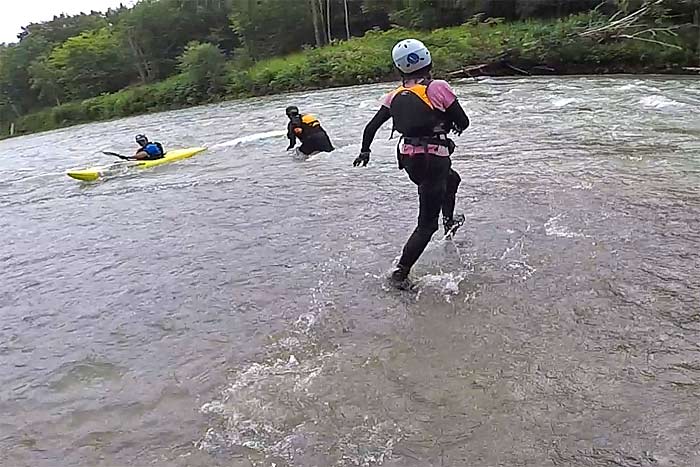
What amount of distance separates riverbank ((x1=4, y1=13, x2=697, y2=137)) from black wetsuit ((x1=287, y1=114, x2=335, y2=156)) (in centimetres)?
1696

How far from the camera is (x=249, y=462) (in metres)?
3.96

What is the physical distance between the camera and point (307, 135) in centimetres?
1343

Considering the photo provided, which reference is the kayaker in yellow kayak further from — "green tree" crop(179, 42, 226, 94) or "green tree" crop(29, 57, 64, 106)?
"green tree" crop(29, 57, 64, 106)

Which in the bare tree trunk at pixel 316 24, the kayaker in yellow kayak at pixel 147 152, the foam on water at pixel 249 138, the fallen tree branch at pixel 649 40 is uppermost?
the bare tree trunk at pixel 316 24

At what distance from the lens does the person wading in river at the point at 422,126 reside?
5.65 meters

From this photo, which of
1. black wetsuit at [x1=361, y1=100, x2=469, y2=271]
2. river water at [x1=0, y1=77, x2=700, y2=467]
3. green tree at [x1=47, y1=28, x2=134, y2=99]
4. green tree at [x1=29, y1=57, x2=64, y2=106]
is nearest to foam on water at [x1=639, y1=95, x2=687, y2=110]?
river water at [x1=0, y1=77, x2=700, y2=467]

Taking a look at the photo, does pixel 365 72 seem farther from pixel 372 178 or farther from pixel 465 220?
pixel 465 220

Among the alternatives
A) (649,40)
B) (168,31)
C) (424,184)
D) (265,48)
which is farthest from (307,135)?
(168,31)

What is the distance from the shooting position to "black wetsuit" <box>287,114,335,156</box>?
43.5ft

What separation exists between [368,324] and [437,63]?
27.7m

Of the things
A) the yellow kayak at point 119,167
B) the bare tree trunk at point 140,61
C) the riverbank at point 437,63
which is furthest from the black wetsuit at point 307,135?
the bare tree trunk at point 140,61

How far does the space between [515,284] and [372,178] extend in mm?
5390

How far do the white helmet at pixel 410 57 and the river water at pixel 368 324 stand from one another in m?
1.96

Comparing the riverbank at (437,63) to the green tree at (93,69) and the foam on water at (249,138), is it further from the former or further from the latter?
the foam on water at (249,138)
